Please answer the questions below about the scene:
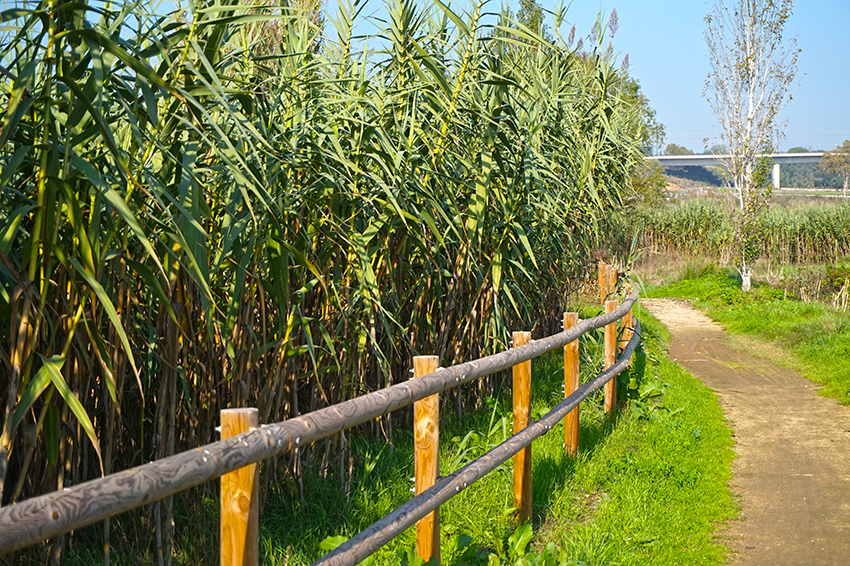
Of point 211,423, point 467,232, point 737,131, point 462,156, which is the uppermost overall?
point 737,131

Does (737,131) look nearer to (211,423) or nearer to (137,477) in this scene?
Answer: (211,423)

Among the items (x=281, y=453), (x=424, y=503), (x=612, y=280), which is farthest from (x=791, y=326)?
(x=281, y=453)

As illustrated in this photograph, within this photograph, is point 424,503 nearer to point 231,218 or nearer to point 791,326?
point 231,218

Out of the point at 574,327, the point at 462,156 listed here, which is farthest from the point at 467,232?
the point at 574,327

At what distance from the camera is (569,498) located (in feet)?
A: 12.9

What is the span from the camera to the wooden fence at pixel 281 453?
1294 millimetres

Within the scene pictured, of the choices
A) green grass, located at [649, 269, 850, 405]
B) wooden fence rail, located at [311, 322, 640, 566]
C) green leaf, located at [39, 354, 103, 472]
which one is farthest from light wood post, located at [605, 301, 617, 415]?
green leaf, located at [39, 354, 103, 472]

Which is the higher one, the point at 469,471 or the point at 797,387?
the point at 469,471

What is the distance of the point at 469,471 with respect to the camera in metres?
2.98

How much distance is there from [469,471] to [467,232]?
1.57 metres

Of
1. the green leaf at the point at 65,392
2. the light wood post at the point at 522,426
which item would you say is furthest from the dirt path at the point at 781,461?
the green leaf at the point at 65,392

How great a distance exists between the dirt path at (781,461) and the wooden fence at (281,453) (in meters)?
1.25

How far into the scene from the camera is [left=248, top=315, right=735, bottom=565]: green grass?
10.5ft

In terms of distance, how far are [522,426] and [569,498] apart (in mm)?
533
